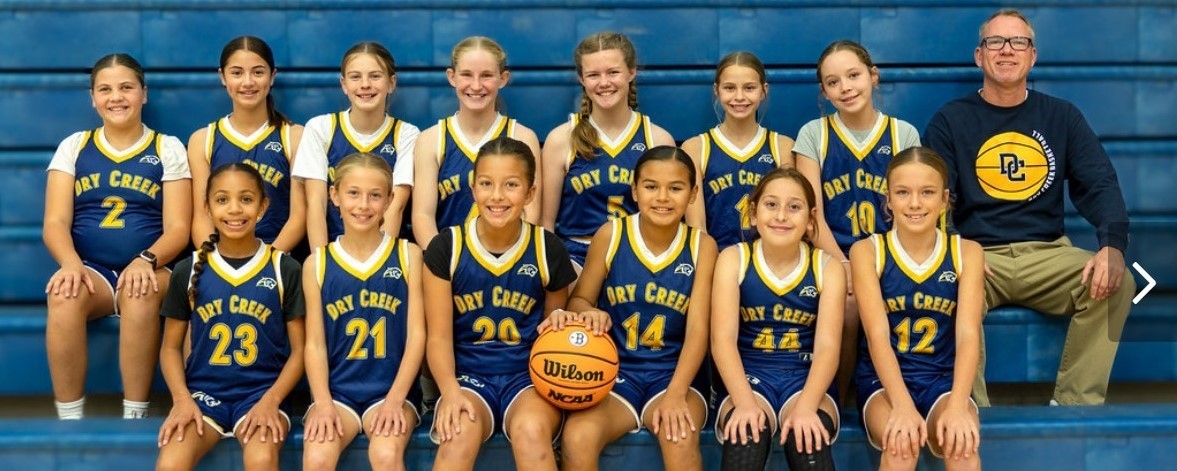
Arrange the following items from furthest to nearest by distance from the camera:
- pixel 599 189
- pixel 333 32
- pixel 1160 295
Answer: pixel 333 32
pixel 1160 295
pixel 599 189

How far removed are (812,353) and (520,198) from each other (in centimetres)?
78

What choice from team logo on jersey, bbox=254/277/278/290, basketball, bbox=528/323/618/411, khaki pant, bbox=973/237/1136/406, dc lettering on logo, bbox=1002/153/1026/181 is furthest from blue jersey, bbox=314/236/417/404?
dc lettering on logo, bbox=1002/153/1026/181

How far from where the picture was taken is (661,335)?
280 centimetres

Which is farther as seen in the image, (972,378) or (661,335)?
(661,335)

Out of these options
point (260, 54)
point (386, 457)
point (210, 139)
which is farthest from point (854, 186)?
point (210, 139)

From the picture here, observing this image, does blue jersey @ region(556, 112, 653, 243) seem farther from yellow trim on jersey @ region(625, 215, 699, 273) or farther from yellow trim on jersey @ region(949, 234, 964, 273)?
yellow trim on jersey @ region(949, 234, 964, 273)

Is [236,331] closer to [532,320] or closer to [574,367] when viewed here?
[532,320]

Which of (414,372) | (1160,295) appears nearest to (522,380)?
(414,372)

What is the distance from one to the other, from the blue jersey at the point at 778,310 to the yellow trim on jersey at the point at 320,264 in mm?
987

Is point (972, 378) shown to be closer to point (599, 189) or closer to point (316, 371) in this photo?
point (599, 189)

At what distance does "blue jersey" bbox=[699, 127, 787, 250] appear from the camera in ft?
10.5

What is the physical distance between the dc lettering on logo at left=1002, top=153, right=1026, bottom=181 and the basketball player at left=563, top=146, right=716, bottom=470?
0.95 m

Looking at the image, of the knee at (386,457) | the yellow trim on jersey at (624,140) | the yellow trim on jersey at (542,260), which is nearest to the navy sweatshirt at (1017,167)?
the yellow trim on jersey at (624,140)

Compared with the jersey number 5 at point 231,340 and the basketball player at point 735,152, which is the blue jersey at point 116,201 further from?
the basketball player at point 735,152
